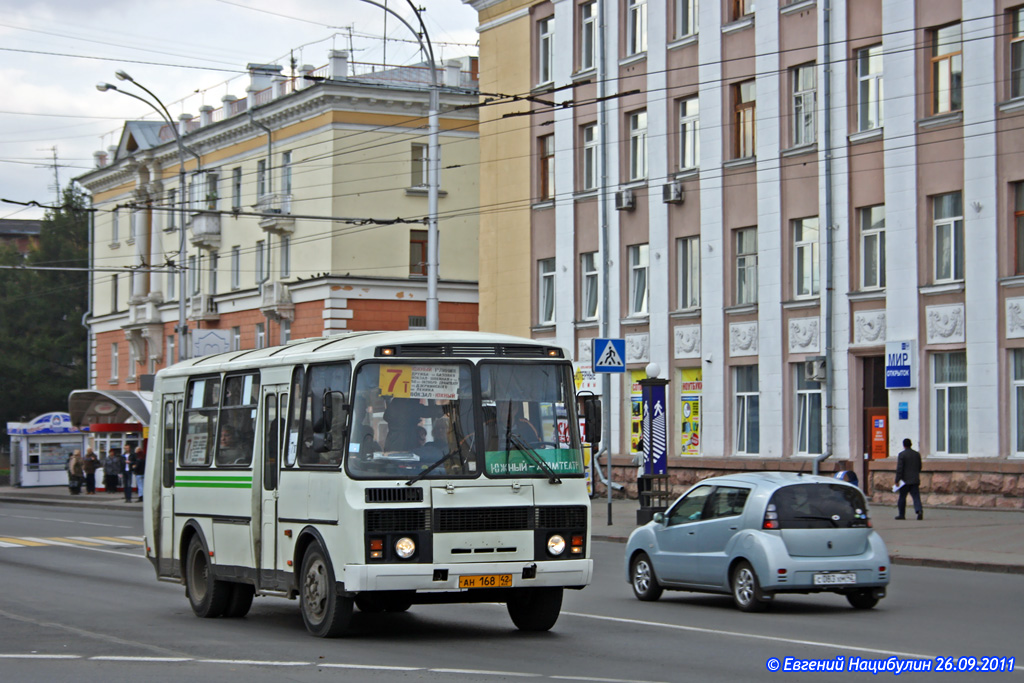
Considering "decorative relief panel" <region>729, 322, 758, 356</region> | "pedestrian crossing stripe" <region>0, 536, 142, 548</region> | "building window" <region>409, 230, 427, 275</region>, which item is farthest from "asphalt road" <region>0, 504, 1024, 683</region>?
"building window" <region>409, 230, 427, 275</region>

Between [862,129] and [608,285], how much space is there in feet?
31.6

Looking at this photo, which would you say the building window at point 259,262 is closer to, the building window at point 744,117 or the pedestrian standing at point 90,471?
the pedestrian standing at point 90,471

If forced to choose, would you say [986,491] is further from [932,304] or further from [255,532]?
[255,532]

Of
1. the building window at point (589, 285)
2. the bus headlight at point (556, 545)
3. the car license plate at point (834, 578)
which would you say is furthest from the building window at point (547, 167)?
the bus headlight at point (556, 545)

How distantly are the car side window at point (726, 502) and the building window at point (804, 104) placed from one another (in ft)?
61.5

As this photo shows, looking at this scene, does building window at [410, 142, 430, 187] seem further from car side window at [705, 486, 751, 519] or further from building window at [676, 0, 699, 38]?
car side window at [705, 486, 751, 519]

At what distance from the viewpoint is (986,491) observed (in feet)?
93.9

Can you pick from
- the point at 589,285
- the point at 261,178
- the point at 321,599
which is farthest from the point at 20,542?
the point at 261,178

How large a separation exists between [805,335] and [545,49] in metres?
13.5

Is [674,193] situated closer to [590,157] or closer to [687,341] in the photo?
[687,341]

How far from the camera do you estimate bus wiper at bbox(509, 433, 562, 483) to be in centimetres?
1245

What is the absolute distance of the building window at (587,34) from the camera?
40.1 m

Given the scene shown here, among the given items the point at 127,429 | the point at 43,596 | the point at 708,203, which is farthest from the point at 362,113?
the point at 43,596

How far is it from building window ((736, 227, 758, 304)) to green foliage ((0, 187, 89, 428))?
62340 millimetres
